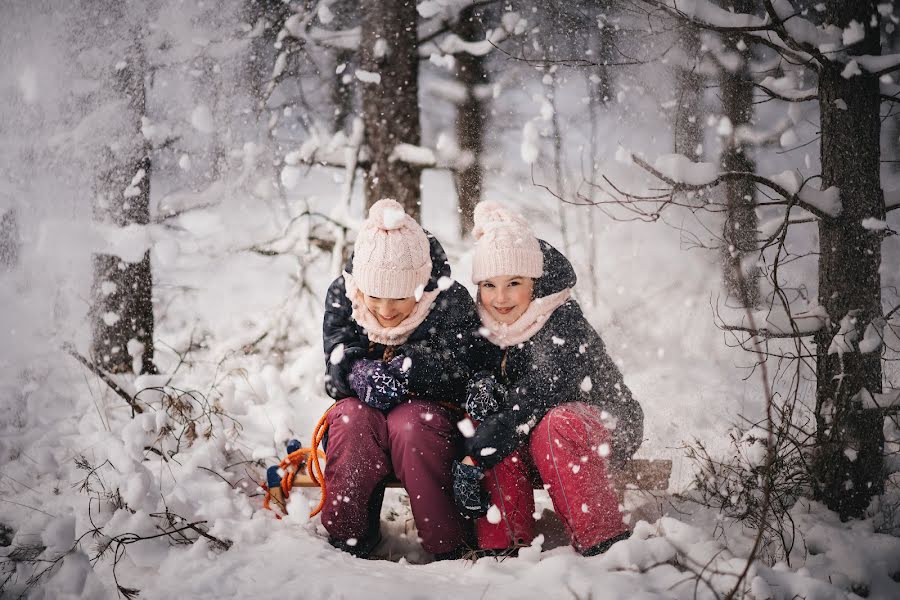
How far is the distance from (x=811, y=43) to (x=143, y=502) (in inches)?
A: 127

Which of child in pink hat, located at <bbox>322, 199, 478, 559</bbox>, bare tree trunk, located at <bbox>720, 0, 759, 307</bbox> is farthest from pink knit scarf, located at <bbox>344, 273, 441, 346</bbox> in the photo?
bare tree trunk, located at <bbox>720, 0, 759, 307</bbox>

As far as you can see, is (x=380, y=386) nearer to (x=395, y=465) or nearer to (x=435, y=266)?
(x=395, y=465)

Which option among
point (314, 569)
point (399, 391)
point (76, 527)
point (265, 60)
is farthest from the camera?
point (265, 60)

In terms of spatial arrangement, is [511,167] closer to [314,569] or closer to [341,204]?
[341,204]

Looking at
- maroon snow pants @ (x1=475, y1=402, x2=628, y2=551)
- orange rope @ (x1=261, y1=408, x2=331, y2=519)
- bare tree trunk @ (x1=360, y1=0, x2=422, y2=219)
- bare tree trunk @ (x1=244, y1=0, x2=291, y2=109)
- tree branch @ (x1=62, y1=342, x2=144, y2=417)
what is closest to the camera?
maroon snow pants @ (x1=475, y1=402, x2=628, y2=551)

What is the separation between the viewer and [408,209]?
164 inches

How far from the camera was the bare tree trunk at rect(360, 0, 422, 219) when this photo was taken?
4.12 metres

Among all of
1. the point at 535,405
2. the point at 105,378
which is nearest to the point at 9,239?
the point at 105,378

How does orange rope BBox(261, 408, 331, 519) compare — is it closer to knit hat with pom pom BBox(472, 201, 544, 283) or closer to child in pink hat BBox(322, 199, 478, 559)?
child in pink hat BBox(322, 199, 478, 559)

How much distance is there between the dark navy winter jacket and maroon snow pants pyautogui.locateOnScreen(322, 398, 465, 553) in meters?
0.12

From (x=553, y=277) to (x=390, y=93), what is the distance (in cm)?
237

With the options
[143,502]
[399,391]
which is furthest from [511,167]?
[143,502]

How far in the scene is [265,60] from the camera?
4.79m

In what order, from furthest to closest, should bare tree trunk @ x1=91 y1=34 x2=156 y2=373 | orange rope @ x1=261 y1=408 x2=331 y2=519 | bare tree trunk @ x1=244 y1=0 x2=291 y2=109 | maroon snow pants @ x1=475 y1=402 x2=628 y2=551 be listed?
bare tree trunk @ x1=244 y1=0 x2=291 y2=109, bare tree trunk @ x1=91 y1=34 x2=156 y2=373, orange rope @ x1=261 y1=408 x2=331 y2=519, maroon snow pants @ x1=475 y1=402 x2=628 y2=551
